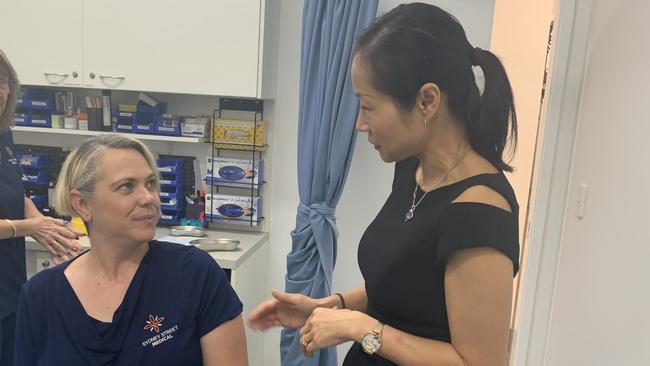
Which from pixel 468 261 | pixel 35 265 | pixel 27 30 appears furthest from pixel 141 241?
pixel 27 30

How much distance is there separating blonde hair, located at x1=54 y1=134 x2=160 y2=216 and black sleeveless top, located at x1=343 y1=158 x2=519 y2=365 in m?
0.69

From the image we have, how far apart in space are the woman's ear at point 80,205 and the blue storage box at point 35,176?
154 cm

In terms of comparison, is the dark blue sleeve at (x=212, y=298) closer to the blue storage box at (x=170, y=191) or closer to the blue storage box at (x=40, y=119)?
the blue storage box at (x=170, y=191)

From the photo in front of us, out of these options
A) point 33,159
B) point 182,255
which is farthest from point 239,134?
point 182,255

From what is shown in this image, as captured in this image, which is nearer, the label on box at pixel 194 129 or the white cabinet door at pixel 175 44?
the white cabinet door at pixel 175 44

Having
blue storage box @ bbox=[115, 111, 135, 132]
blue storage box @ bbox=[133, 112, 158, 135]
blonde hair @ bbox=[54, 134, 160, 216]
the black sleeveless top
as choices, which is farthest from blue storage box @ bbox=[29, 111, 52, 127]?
the black sleeveless top

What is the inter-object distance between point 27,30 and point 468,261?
2329mm

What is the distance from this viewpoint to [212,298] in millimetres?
1302

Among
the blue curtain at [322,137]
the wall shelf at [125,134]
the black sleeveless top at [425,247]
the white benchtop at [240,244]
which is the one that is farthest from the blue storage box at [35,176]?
the black sleeveless top at [425,247]

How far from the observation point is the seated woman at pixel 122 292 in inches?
47.6

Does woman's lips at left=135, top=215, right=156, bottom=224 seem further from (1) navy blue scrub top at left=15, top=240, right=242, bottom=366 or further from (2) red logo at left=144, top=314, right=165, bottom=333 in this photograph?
(2) red logo at left=144, top=314, right=165, bottom=333

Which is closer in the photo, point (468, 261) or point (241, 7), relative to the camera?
point (468, 261)

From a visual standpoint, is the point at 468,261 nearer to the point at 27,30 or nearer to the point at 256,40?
the point at 256,40

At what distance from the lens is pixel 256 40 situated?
2207mm
